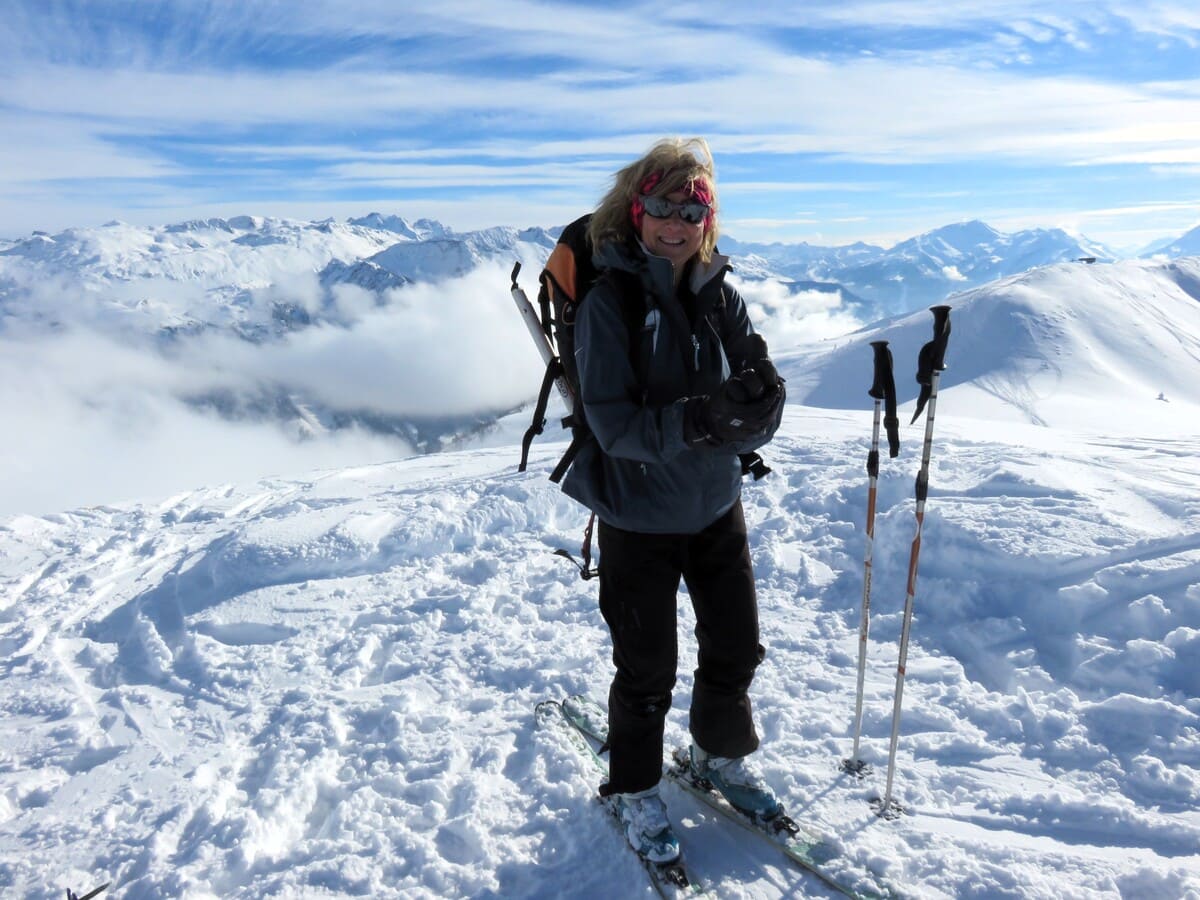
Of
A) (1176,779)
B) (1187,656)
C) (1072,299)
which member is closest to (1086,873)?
(1176,779)

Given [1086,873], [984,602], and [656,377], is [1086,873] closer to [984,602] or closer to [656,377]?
[984,602]

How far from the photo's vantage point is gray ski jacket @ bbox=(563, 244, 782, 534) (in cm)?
284

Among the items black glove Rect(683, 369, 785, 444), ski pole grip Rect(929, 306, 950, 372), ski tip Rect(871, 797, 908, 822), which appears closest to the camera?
black glove Rect(683, 369, 785, 444)

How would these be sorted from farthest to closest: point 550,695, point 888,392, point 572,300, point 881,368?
→ point 550,695, point 888,392, point 881,368, point 572,300

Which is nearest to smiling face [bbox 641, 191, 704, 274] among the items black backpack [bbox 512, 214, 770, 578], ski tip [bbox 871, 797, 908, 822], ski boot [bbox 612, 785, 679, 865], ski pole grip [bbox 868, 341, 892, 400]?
black backpack [bbox 512, 214, 770, 578]

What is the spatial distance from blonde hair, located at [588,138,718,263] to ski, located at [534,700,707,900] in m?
2.80

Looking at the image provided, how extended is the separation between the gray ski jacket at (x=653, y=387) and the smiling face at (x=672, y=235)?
0.08 metres

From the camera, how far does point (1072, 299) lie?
91375 mm

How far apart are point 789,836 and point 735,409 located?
2.29m

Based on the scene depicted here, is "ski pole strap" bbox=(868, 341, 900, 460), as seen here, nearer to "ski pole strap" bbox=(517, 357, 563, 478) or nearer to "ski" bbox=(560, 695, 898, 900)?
"ski pole strap" bbox=(517, 357, 563, 478)

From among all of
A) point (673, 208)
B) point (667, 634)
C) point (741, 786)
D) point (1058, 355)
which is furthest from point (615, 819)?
point (1058, 355)

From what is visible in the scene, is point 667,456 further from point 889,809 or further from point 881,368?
point 889,809

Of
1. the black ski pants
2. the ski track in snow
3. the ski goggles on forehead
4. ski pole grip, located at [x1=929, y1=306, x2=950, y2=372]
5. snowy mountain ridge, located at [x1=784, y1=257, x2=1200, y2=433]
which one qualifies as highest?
the ski goggles on forehead

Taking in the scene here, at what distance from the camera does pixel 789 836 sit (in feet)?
11.7
